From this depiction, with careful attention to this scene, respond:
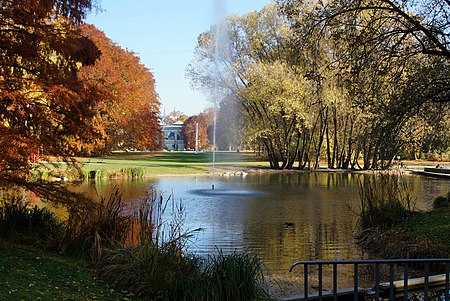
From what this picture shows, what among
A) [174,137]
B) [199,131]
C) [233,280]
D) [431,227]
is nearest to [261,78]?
[431,227]

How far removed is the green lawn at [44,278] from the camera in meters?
4.82

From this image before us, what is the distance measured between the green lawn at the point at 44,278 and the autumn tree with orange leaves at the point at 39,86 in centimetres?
121

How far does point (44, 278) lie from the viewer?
17.9 feet

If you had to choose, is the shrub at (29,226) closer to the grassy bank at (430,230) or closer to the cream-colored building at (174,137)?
the grassy bank at (430,230)

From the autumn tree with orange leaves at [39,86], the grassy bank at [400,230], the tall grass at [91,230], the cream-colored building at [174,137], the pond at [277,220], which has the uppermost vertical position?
the cream-colored building at [174,137]

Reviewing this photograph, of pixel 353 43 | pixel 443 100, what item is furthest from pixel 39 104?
pixel 443 100

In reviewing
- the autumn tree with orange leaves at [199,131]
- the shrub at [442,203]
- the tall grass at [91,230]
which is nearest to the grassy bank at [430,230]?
the shrub at [442,203]

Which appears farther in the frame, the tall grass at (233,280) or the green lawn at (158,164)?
the green lawn at (158,164)

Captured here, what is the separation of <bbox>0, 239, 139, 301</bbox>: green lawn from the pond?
2598mm

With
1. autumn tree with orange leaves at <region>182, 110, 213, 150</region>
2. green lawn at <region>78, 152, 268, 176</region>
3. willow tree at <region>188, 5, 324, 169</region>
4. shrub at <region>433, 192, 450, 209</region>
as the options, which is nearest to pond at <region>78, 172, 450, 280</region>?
shrub at <region>433, 192, 450, 209</region>

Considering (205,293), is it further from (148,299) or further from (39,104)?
(39,104)

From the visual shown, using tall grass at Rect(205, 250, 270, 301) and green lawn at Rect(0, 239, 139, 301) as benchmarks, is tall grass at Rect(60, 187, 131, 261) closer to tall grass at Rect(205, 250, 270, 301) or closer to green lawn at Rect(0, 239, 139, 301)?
green lawn at Rect(0, 239, 139, 301)

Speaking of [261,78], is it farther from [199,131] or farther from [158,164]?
[199,131]

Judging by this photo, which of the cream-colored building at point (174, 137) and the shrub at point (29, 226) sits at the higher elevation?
the cream-colored building at point (174, 137)
